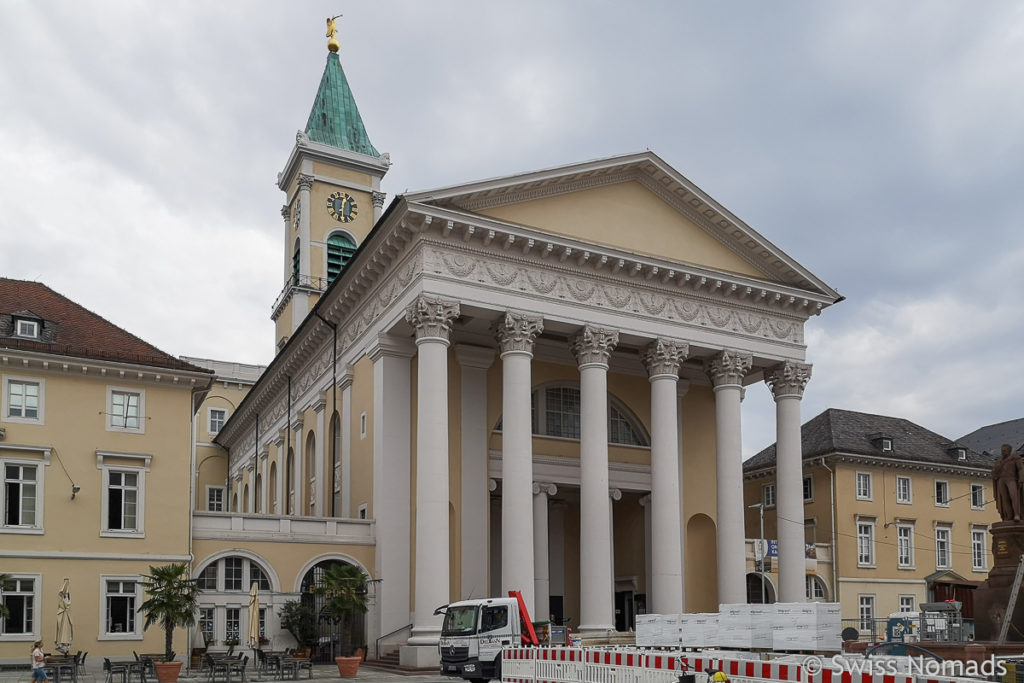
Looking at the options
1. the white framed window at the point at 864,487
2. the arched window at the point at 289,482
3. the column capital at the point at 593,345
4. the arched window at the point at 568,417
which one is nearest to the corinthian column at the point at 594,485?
the column capital at the point at 593,345

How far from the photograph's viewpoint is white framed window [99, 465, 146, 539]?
1218 inches

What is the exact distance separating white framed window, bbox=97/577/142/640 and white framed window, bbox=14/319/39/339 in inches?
285

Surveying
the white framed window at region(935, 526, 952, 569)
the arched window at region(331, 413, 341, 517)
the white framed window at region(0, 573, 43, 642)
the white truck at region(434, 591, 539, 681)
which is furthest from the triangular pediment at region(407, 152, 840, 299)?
the white framed window at region(935, 526, 952, 569)

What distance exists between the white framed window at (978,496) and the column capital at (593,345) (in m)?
27.4

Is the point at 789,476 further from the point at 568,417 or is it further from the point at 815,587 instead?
the point at 815,587

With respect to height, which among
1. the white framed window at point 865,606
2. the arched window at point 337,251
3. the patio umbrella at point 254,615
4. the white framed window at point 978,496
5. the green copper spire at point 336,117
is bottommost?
the white framed window at point 865,606

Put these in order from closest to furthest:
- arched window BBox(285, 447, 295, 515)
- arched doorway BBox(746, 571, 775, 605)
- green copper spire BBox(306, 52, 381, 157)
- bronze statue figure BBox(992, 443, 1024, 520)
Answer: bronze statue figure BBox(992, 443, 1024, 520)
arched doorway BBox(746, 571, 775, 605)
arched window BBox(285, 447, 295, 515)
green copper spire BBox(306, 52, 381, 157)

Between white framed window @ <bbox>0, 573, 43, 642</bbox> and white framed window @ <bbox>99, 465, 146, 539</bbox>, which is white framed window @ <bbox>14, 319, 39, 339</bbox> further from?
white framed window @ <bbox>0, 573, 43, 642</bbox>

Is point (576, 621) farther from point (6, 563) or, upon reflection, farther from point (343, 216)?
point (343, 216)

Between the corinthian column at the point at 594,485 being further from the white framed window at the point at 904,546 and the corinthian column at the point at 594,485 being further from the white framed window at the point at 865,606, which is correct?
the white framed window at the point at 904,546

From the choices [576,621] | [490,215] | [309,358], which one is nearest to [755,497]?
[576,621]

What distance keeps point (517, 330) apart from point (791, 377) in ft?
39.3

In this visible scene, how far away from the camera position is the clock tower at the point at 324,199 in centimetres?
6075

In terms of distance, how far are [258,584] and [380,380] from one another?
7.43m
